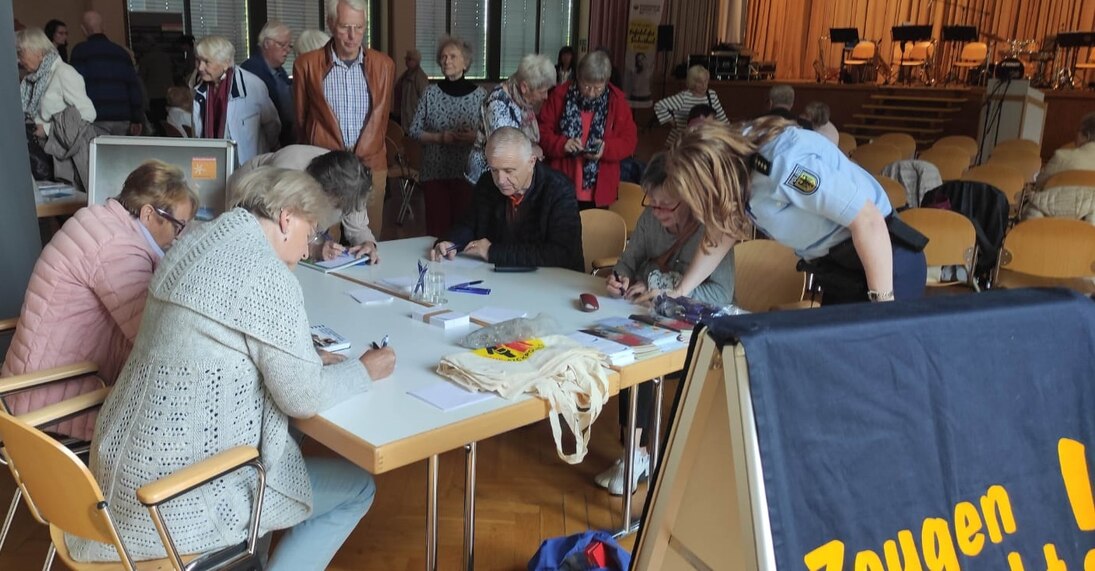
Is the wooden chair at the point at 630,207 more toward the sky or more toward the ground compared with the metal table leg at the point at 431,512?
more toward the sky

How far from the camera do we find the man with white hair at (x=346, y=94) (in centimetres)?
418

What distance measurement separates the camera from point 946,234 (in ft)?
13.4

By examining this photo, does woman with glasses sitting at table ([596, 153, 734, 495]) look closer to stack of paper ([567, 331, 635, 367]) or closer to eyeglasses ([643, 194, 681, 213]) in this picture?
eyeglasses ([643, 194, 681, 213])

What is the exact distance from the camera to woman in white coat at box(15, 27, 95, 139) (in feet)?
14.7

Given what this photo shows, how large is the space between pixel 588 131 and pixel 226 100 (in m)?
1.87

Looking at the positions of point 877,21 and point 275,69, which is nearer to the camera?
point 275,69

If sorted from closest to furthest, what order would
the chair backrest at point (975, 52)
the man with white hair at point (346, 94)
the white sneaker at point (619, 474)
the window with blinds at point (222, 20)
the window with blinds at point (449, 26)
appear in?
1. the white sneaker at point (619, 474)
2. the man with white hair at point (346, 94)
3. the window with blinds at point (222, 20)
4. the window with blinds at point (449, 26)
5. the chair backrest at point (975, 52)

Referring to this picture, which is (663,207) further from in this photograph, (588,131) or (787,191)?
(588,131)

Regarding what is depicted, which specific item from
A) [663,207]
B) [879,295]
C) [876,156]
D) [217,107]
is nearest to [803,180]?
[879,295]

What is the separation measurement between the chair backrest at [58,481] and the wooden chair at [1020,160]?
611 cm

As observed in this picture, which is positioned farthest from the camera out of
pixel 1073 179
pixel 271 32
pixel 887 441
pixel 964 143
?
pixel 964 143

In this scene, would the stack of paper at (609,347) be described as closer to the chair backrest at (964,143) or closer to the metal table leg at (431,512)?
the metal table leg at (431,512)

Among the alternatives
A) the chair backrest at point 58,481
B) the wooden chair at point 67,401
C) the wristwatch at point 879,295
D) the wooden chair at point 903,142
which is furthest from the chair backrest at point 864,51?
the chair backrest at point 58,481

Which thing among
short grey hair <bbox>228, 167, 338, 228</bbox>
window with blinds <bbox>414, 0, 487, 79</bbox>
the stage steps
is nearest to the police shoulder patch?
short grey hair <bbox>228, 167, 338, 228</bbox>
